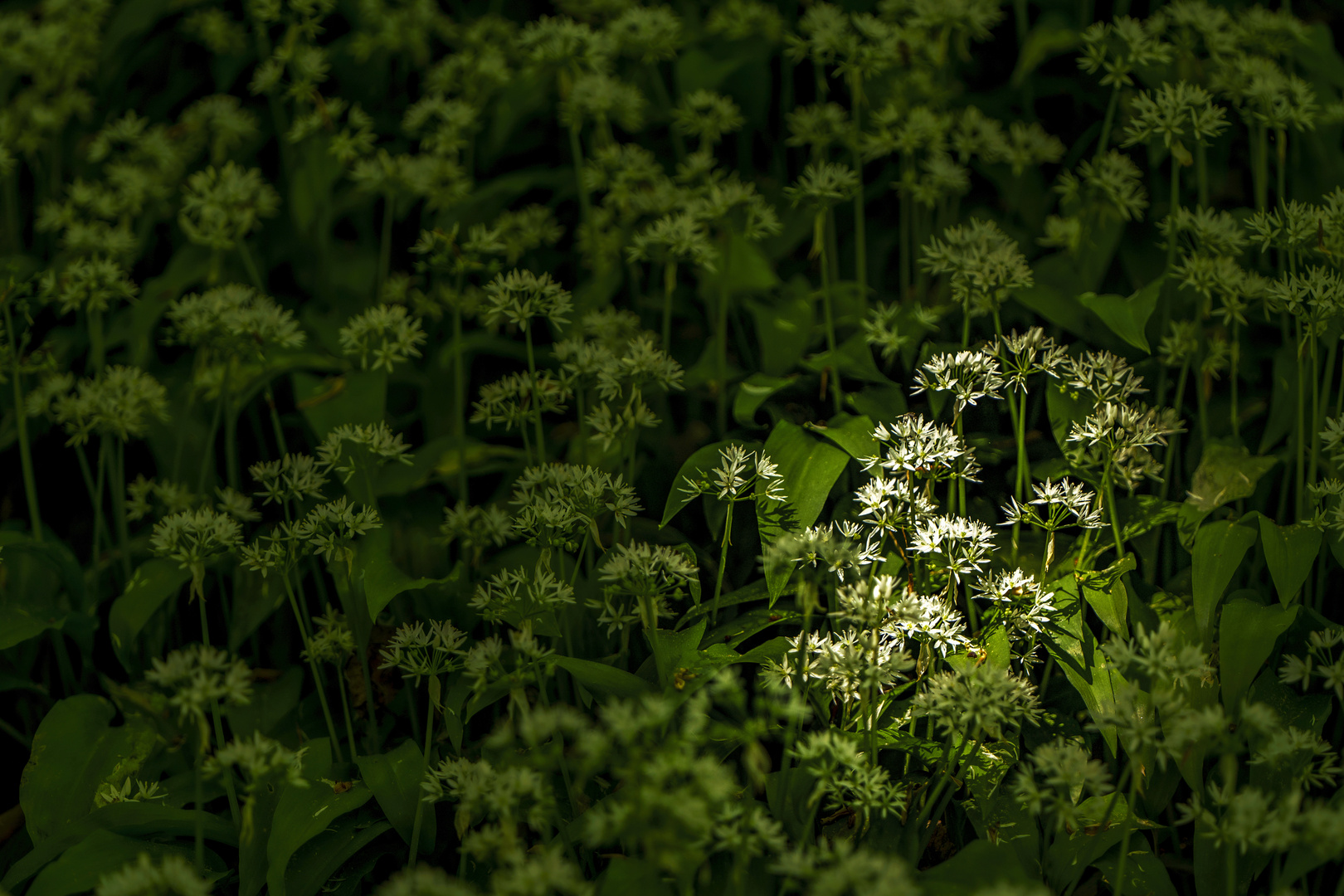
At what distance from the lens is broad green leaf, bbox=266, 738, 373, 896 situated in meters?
2.01

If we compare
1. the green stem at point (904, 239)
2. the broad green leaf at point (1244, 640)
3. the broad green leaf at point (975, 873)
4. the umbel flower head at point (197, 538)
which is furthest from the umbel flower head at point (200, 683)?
the green stem at point (904, 239)

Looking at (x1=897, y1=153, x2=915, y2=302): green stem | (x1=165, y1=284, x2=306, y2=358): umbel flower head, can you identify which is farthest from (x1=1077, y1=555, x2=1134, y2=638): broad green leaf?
(x1=165, y1=284, x2=306, y2=358): umbel flower head

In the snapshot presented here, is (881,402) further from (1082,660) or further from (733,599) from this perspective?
(1082,660)

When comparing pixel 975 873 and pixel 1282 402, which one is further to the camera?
pixel 1282 402

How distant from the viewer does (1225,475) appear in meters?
2.49

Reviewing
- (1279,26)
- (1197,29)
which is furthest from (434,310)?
(1279,26)

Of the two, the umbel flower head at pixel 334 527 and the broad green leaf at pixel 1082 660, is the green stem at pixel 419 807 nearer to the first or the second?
the umbel flower head at pixel 334 527

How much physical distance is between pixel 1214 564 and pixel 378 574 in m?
1.91

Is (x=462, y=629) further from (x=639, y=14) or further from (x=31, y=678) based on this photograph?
(x=639, y=14)

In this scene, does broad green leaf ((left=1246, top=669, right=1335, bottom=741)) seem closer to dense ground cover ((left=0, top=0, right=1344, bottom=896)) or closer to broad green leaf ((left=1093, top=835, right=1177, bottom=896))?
dense ground cover ((left=0, top=0, right=1344, bottom=896))

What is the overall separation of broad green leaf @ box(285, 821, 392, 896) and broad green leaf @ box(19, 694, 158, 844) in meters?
0.61

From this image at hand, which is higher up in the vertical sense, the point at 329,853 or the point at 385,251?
the point at 385,251

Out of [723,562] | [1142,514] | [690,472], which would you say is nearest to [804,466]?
[690,472]

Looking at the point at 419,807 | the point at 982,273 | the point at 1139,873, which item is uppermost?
the point at 982,273
